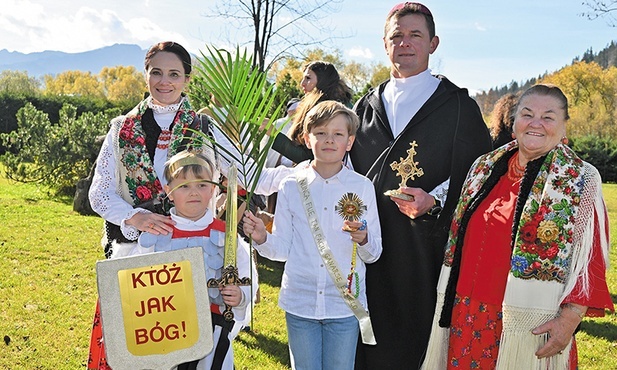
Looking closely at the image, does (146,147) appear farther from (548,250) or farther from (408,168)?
(548,250)

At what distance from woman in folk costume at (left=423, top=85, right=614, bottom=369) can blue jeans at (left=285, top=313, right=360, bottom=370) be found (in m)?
0.47

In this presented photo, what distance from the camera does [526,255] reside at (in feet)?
9.48

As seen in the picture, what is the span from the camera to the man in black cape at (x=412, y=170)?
3.58 meters

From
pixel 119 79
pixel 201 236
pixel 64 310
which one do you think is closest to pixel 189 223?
pixel 201 236

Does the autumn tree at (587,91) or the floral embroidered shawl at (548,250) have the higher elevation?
the autumn tree at (587,91)

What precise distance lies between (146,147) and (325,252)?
1141mm

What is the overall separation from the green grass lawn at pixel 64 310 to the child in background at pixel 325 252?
1898 millimetres

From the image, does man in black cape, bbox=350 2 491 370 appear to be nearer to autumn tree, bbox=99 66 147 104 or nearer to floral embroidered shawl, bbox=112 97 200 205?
floral embroidered shawl, bbox=112 97 200 205

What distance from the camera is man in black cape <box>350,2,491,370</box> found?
3576 mm

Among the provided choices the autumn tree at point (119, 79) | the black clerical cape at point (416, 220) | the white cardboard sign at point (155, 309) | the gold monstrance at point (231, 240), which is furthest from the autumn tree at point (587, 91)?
the autumn tree at point (119, 79)

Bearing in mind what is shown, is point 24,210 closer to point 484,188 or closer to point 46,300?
point 46,300

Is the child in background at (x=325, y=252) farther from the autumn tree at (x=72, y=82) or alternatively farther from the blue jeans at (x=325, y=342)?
the autumn tree at (x=72, y=82)

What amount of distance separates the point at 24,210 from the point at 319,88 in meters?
Answer: 9.74

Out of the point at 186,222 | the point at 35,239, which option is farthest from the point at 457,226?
the point at 35,239
